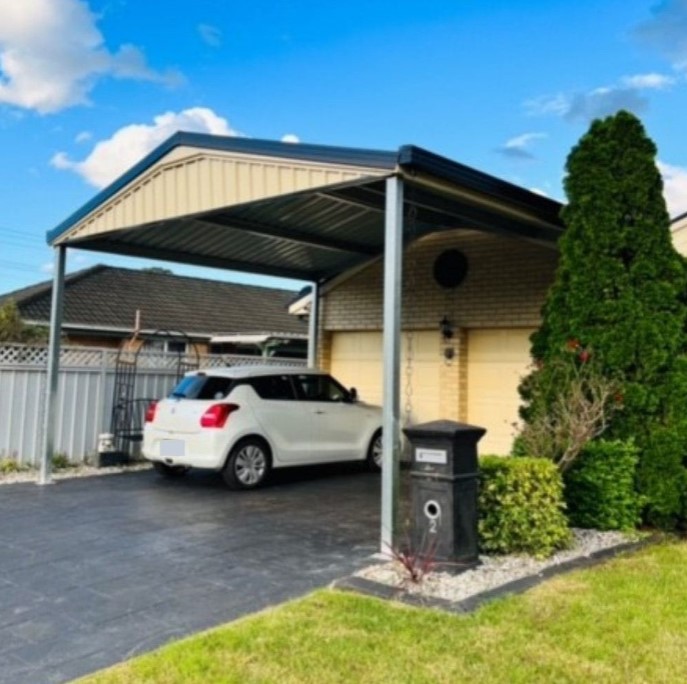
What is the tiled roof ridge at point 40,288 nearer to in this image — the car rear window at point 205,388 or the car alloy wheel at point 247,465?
the car rear window at point 205,388

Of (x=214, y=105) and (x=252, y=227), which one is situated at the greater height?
(x=214, y=105)

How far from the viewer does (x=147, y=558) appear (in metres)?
5.66

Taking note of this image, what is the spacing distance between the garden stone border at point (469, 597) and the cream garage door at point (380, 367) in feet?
19.4

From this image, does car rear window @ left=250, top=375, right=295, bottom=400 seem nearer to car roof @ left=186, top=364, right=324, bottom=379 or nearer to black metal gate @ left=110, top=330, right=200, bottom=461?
car roof @ left=186, top=364, right=324, bottom=379

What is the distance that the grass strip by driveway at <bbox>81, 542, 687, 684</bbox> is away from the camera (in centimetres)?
344

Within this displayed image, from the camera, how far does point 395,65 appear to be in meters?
11.2

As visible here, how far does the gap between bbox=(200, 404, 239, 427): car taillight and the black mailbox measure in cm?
360

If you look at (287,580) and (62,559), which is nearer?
(287,580)

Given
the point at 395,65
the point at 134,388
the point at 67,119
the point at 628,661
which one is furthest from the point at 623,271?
the point at 67,119

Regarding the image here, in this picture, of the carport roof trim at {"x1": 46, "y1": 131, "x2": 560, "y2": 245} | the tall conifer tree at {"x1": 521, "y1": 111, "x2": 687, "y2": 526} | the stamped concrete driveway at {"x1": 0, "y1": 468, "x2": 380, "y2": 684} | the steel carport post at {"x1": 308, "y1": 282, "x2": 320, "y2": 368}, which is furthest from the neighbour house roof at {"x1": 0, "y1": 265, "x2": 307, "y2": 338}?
the tall conifer tree at {"x1": 521, "y1": 111, "x2": 687, "y2": 526}

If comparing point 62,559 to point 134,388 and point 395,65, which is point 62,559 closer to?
point 134,388

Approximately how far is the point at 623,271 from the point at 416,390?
17.1ft

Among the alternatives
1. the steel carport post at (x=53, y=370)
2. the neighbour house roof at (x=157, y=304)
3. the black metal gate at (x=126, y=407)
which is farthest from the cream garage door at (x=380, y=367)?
the neighbour house roof at (x=157, y=304)

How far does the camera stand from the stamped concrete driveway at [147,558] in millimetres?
3996
